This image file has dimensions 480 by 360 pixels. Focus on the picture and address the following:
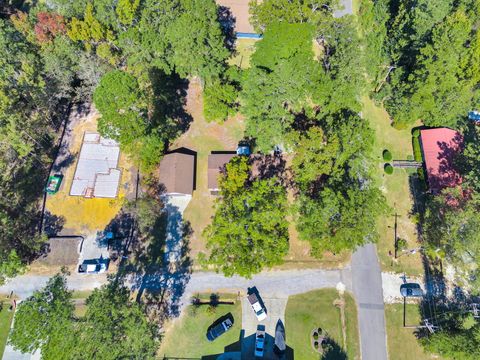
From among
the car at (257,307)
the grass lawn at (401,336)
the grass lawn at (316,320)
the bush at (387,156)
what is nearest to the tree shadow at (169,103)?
the car at (257,307)

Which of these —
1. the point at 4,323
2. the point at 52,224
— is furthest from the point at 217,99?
the point at 4,323

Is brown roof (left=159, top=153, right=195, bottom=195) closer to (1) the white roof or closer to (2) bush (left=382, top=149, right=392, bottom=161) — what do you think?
(1) the white roof

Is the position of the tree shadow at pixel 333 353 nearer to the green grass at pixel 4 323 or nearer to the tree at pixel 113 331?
the tree at pixel 113 331

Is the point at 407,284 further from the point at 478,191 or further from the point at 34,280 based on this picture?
the point at 34,280

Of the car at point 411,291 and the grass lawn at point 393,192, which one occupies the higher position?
the grass lawn at point 393,192

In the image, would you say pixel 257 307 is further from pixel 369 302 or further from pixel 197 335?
pixel 369 302

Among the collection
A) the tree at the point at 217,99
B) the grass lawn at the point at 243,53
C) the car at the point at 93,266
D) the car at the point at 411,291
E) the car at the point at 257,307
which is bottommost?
the car at the point at 257,307
